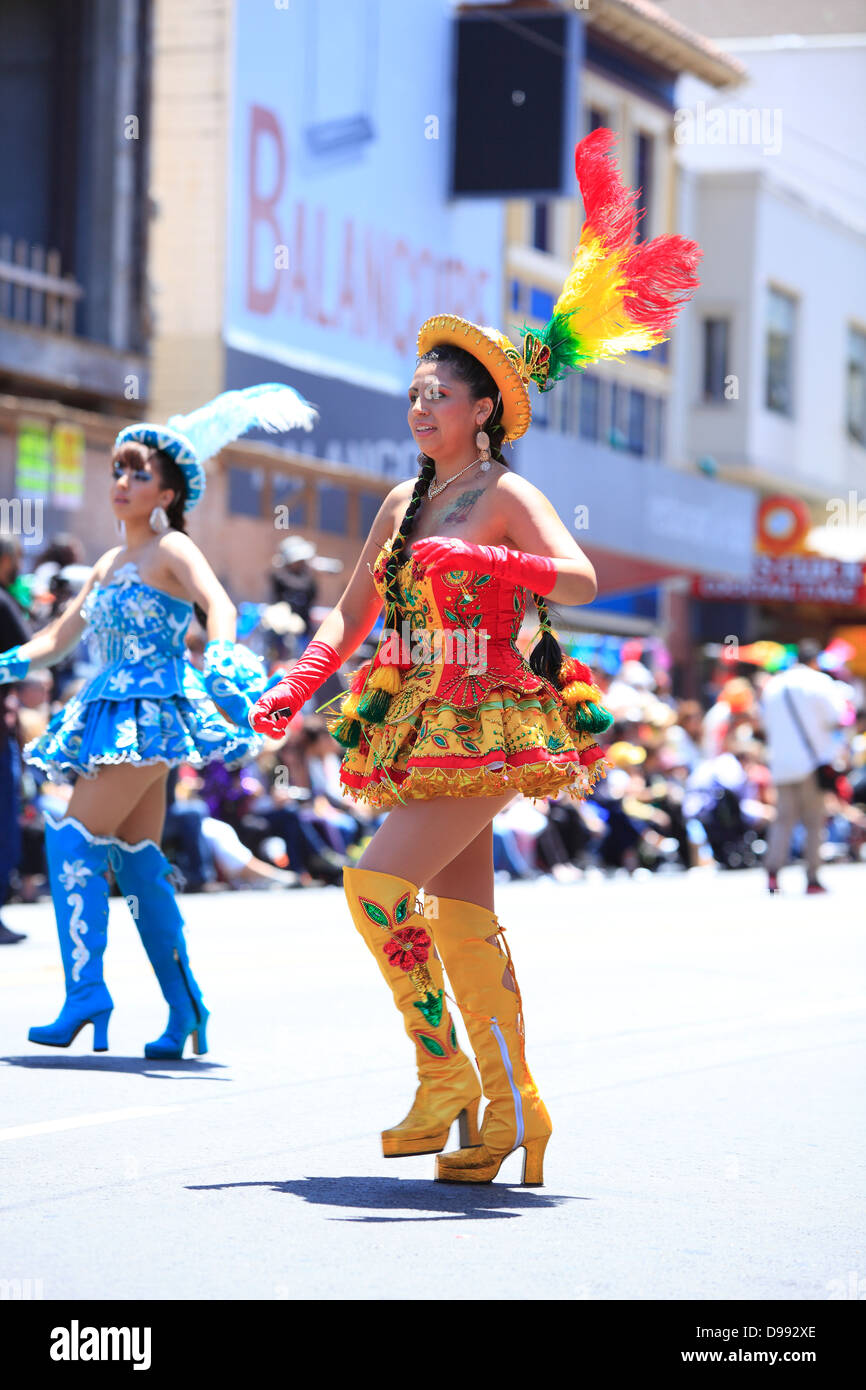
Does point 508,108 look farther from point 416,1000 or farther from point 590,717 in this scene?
point 416,1000

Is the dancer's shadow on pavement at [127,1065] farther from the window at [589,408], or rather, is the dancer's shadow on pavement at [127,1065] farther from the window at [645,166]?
the window at [645,166]

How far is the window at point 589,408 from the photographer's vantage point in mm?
35438

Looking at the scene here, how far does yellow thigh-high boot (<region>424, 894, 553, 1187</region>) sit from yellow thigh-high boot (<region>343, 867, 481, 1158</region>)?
2.4 inches

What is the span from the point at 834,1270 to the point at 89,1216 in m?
1.54

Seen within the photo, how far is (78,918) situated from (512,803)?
6.21 m

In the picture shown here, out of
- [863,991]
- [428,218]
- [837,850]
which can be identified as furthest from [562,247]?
[863,991]

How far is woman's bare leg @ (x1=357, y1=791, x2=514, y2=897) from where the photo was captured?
509 centimetres

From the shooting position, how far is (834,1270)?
173 inches

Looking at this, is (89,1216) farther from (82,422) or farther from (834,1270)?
(82,422)

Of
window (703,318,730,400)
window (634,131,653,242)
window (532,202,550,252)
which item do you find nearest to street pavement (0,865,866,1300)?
window (532,202,550,252)

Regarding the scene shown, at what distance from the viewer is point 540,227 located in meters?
33.7

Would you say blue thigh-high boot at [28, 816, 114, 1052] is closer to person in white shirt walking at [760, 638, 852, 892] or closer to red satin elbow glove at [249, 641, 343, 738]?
red satin elbow glove at [249, 641, 343, 738]

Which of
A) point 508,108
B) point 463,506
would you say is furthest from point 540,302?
point 463,506

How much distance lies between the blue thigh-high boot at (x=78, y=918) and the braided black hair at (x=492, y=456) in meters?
1.91
